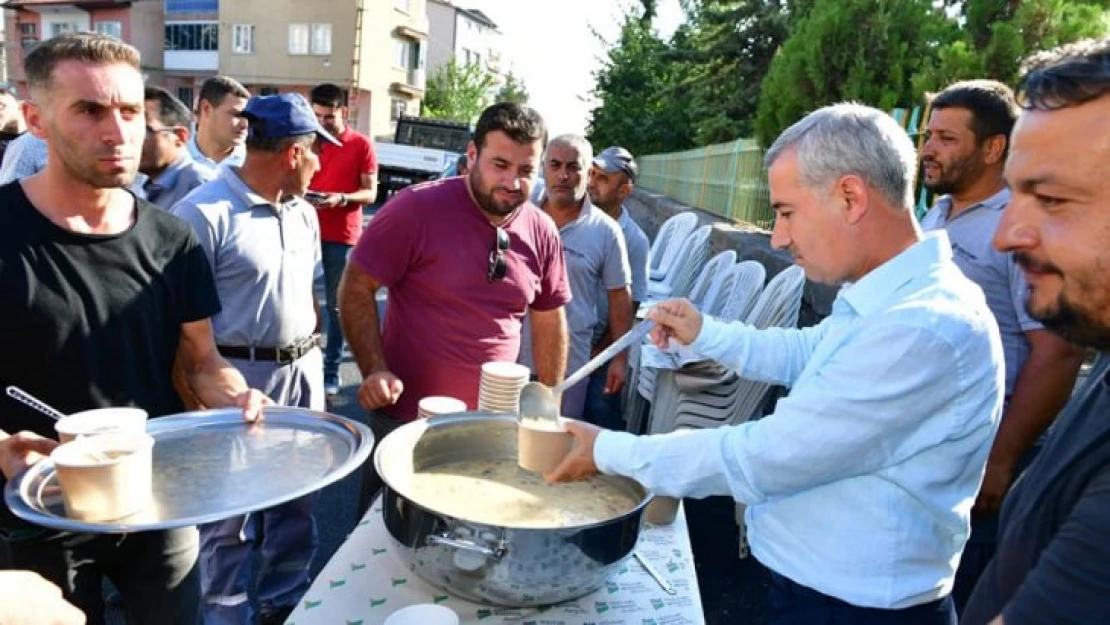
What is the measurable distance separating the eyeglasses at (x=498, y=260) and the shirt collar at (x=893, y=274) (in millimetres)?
1359

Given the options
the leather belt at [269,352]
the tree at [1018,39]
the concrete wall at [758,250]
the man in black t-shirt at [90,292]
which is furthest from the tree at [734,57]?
the man in black t-shirt at [90,292]

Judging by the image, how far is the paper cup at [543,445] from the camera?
5.24 ft

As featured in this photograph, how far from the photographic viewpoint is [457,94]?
132 feet

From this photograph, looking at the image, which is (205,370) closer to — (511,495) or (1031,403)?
(511,495)

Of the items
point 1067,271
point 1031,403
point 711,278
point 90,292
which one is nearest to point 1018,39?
point 711,278

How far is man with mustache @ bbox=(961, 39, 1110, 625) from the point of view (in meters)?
0.80

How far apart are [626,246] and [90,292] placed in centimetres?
305

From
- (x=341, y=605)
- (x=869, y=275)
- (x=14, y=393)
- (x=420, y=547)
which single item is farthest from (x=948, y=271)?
(x=14, y=393)

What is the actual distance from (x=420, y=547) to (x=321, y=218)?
15.1 feet

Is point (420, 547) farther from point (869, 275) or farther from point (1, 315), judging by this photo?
point (1, 315)

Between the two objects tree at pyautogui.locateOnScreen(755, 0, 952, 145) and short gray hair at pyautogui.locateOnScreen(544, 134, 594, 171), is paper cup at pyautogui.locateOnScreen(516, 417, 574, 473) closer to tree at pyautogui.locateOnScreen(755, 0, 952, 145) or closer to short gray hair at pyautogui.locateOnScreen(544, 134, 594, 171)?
short gray hair at pyautogui.locateOnScreen(544, 134, 594, 171)

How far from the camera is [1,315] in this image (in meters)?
1.57

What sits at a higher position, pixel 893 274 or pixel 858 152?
pixel 858 152

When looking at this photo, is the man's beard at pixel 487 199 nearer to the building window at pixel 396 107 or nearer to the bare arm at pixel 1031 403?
the bare arm at pixel 1031 403
